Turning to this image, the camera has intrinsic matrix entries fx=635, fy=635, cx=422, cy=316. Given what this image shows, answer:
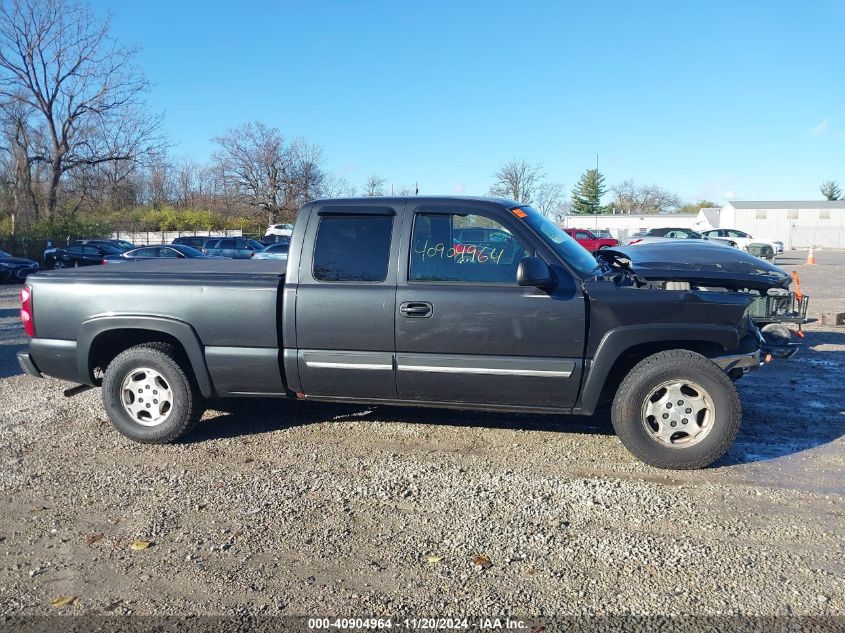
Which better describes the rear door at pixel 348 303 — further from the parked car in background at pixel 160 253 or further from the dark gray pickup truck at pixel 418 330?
the parked car in background at pixel 160 253

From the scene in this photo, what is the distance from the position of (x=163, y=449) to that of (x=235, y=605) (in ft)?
7.67

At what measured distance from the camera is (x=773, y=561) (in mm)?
3271

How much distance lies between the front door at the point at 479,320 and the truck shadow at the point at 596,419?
3.08 ft

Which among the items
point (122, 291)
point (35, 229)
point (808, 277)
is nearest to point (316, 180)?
point (35, 229)

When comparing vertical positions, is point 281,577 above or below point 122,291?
below

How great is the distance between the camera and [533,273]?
4270 mm

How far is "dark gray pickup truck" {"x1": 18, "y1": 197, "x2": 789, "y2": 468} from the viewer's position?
4.39m

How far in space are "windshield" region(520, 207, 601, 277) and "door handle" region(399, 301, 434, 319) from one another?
0.98 meters

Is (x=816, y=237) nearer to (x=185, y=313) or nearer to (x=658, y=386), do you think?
(x=658, y=386)

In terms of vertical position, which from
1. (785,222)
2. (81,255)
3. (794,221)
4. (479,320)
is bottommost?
(81,255)

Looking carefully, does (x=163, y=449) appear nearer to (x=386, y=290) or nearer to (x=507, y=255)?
Result: (x=386, y=290)

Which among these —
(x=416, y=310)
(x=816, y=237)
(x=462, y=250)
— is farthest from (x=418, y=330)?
(x=816, y=237)

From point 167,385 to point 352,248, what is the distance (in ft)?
5.94

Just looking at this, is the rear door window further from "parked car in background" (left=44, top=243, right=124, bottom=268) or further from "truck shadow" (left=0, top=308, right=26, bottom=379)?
"parked car in background" (left=44, top=243, right=124, bottom=268)
